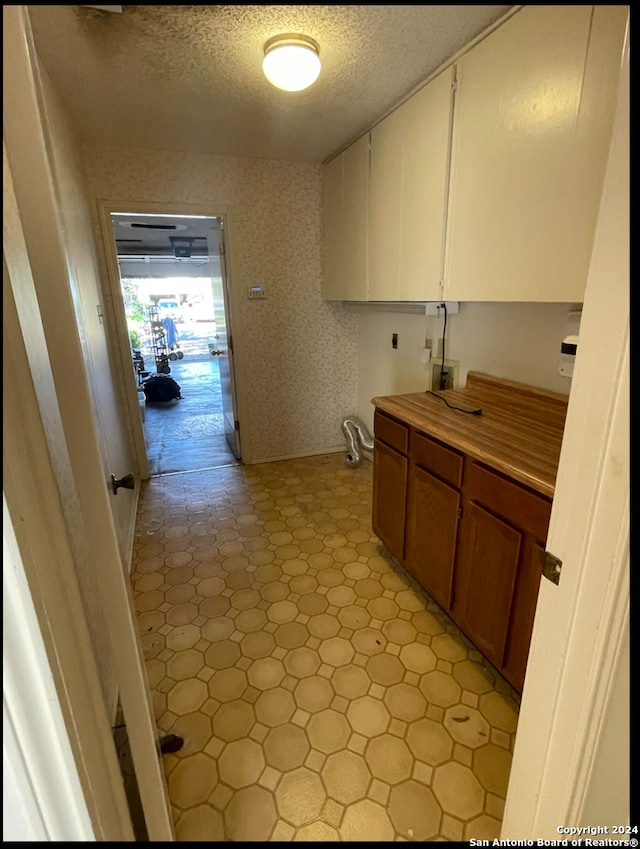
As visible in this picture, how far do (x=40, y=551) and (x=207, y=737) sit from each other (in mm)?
1254

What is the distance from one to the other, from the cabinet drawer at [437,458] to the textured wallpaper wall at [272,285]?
1991mm

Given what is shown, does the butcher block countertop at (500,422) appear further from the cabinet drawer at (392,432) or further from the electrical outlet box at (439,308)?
the electrical outlet box at (439,308)

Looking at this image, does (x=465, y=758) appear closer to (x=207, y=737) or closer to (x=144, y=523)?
(x=207, y=737)

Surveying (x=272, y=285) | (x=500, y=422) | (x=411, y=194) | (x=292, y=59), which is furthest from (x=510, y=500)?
(x=272, y=285)

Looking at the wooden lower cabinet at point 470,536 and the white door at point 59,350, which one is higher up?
the white door at point 59,350

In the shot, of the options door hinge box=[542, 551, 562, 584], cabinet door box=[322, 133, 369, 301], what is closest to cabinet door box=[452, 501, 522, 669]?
door hinge box=[542, 551, 562, 584]

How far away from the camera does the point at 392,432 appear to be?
2025 mm

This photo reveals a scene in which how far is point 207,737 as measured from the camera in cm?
142

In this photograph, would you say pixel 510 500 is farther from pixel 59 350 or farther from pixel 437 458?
pixel 59 350

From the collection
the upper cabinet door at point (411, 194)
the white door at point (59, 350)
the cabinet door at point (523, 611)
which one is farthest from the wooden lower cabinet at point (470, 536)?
the white door at point (59, 350)

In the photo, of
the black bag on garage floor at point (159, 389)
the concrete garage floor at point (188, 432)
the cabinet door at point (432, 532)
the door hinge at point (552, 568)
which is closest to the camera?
the door hinge at point (552, 568)

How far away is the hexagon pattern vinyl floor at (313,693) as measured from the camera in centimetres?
121

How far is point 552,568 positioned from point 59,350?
99cm

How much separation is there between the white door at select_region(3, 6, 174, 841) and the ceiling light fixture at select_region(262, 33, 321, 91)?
1.37 m
